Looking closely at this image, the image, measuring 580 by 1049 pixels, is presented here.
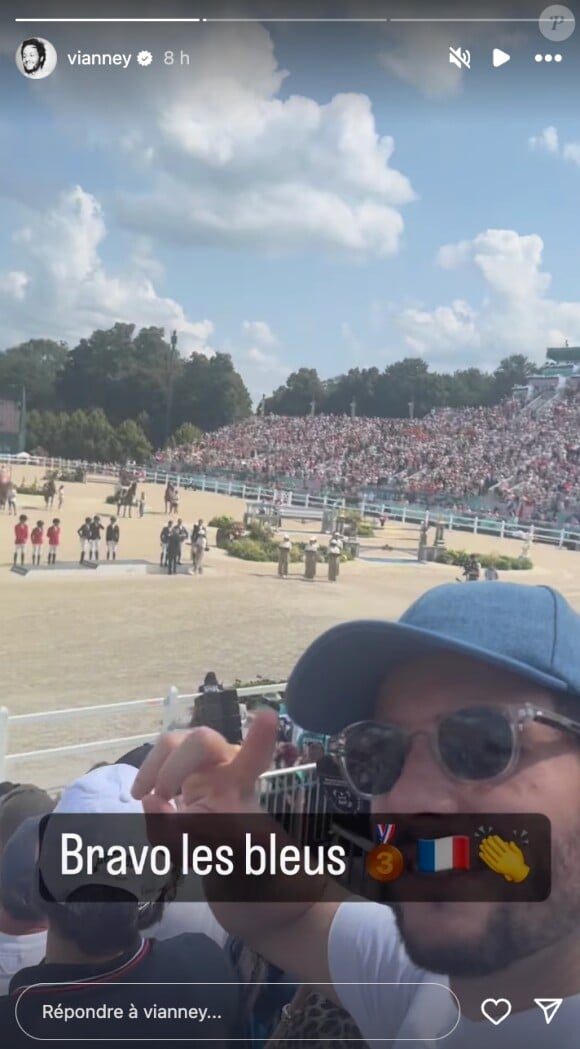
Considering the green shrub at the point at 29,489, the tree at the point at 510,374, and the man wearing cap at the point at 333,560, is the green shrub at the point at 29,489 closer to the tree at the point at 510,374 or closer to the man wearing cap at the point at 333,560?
the man wearing cap at the point at 333,560

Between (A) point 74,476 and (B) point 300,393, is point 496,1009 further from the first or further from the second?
(A) point 74,476

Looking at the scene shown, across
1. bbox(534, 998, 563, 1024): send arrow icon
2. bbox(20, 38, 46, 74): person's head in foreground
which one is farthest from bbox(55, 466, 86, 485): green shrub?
bbox(534, 998, 563, 1024): send arrow icon

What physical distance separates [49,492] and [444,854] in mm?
1169

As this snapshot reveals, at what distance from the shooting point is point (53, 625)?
1831 mm

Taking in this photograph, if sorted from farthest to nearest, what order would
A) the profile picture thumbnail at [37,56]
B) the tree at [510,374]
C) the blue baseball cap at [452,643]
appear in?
the tree at [510,374], the profile picture thumbnail at [37,56], the blue baseball cap at [452,643]

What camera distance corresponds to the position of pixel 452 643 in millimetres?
1033

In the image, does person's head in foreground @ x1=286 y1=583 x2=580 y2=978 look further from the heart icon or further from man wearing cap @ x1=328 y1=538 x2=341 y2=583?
man wearing cap @ x1=328 y1=538 x2=341 y2=583

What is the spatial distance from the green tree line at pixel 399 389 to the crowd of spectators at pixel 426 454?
26mm

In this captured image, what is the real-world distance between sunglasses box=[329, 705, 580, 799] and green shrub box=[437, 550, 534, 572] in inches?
24.7

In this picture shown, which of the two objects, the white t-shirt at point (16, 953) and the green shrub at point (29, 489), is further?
the green shrub at point (29, 489)

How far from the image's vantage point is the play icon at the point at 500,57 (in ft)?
5.22

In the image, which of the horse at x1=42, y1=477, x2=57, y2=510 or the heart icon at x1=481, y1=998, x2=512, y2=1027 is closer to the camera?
the heart icon at x1=481, y1=998, x2=512, y2=1027

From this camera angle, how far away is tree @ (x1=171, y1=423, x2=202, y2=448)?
1.88 meters

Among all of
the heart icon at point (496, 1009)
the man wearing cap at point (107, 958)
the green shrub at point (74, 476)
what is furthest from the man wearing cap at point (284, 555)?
the heart icon at point (496, 1009)
